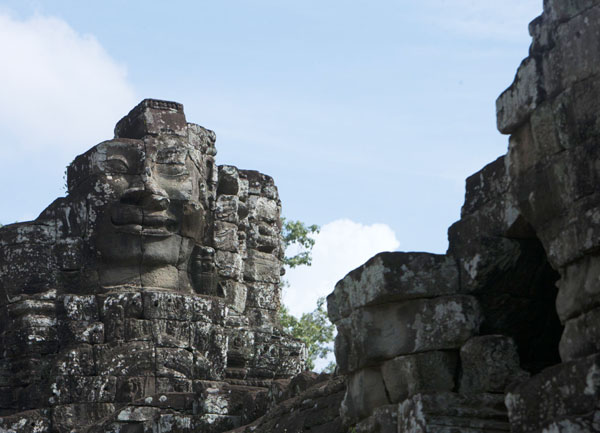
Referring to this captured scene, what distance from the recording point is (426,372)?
727 cm

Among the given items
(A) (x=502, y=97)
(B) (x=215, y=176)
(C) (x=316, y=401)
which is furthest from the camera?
(B) (x=215, y=176)

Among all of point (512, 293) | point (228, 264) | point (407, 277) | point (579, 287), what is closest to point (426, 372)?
point (407, 277)

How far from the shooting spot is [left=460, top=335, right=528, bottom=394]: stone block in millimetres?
6988

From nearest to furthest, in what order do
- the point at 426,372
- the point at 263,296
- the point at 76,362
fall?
1. the point at 426,372
2. the point at 76,362
3. the point at 263,296

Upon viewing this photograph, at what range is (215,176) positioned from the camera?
1538 centimetres

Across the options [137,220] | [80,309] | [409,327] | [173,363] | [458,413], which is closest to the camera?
[458,413]

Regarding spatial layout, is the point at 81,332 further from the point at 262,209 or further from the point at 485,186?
the point at 485,186

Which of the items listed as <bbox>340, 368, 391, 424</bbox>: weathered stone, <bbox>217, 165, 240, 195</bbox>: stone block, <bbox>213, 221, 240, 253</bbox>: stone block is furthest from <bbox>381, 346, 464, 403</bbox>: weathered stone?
<bbox>217, 165, 240, 195</bbox>: stone block

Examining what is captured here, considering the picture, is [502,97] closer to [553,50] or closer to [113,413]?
[553,50]

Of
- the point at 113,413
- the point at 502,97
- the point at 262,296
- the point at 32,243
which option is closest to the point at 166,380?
the point at 113,413

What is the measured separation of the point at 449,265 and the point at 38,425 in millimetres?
6546

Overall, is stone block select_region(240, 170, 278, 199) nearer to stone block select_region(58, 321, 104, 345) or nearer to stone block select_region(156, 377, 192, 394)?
stone block select_region(58, 321, 104, 345)

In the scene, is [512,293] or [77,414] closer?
[512,293]

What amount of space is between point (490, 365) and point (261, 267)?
Answer: 1020 cm
